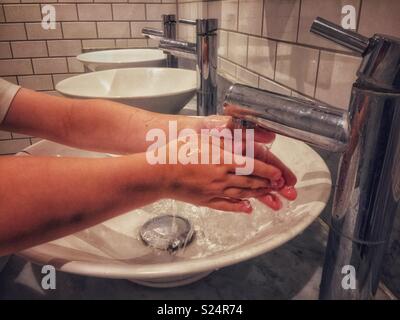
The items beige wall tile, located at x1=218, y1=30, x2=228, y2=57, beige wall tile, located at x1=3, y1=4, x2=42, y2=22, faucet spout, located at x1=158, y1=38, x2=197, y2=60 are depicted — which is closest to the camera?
faucet spout, located at x1=158, y1=38, x2=197, y2=60

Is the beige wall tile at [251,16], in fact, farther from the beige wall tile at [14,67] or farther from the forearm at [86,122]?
the beige wall tile at [14,67]

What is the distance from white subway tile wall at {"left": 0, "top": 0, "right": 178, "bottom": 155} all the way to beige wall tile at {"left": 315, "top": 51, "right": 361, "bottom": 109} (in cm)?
125

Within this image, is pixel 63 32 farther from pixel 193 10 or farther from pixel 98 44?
pixel 193 10

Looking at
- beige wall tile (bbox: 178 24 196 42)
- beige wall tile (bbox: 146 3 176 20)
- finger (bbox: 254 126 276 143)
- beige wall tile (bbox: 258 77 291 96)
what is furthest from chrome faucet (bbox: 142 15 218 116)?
beige wall tile (bbox: 146 3 176 20)

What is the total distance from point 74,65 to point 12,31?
30 centimetres

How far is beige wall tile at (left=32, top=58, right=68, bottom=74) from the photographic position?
1600 millimetres

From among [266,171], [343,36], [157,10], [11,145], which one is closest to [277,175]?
[266,171]

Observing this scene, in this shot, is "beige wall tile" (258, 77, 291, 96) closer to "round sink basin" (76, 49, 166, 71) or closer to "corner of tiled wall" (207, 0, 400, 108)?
"corner of tiled wall" (207, 0, 400, 108)

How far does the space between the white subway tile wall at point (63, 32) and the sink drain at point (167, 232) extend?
4.44 feet

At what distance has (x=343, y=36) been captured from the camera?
0.93 ft

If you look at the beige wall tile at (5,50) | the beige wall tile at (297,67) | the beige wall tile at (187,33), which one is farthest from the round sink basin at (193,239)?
the beige wall tile at (5,50)

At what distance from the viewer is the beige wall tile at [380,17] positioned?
1.23 ft
